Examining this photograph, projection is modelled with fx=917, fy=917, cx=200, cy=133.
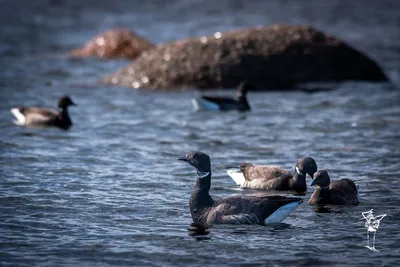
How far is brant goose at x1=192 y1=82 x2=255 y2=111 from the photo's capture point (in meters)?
22.7

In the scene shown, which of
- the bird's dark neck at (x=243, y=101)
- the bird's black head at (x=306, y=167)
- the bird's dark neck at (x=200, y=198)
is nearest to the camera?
the bird's dark neck at (x=200, y=198)

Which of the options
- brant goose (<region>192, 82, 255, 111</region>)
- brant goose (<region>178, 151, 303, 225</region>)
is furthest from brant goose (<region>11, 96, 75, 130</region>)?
brant goose (<region>178, 151, 303, 225</region>)

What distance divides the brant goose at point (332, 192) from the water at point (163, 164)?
0.72ft

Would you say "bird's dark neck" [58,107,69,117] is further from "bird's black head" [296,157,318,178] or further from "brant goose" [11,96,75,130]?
"bird's black head" [296,157,318,178]

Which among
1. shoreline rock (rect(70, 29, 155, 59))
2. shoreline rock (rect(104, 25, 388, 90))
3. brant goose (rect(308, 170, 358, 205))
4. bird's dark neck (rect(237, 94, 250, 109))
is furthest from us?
shoreline rock (rect(70, 29, 155, 59))

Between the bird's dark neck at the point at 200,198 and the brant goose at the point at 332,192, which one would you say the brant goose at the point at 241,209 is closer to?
the bird's dark neck at the point at 200,198

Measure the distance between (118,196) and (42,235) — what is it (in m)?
2.45

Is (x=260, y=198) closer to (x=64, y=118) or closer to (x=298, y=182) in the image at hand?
(x=298, y=182)

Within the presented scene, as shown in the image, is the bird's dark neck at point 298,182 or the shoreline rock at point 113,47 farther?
the shoreline rock at point 113,47

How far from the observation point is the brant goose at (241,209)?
42.3ft

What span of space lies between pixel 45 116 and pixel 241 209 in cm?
985

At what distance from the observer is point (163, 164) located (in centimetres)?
1739

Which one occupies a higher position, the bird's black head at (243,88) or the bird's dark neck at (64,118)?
the bird's black head at (243,88)

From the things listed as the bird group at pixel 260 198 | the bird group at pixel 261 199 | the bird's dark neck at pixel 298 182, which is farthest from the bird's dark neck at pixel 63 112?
the bird's dark neck at pixel 298 182
